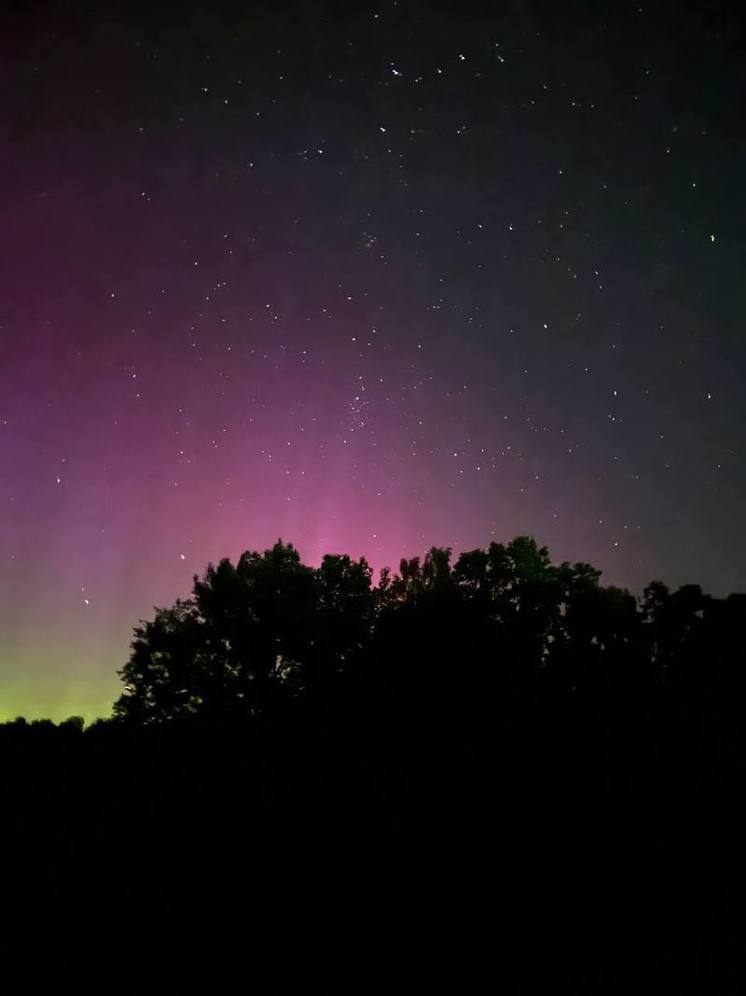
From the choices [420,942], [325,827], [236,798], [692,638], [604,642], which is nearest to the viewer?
[420,942]

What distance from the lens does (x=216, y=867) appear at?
10.3 m

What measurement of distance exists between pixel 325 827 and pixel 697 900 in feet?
20.5

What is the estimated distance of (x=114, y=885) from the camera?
32.8 feet

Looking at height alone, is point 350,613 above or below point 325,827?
above

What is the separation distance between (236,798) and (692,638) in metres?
13.1

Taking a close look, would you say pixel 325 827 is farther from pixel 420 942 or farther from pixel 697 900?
pixel 697 900

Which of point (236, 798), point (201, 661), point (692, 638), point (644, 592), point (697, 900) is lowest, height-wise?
point (697, 900)

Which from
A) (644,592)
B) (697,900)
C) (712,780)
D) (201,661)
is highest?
(201,661)

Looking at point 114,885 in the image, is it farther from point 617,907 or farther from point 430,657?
point 430,657

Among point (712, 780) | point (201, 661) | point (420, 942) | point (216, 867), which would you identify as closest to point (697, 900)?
point (712, 780)

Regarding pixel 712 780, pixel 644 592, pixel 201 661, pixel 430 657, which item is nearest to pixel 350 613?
pixel 201 661

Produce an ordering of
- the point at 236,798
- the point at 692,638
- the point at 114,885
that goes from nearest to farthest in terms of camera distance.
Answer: the point at 114,885 < the point at 236,798 < the point at 692,638

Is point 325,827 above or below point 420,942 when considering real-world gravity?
above

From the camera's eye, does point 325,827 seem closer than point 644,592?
Yes
